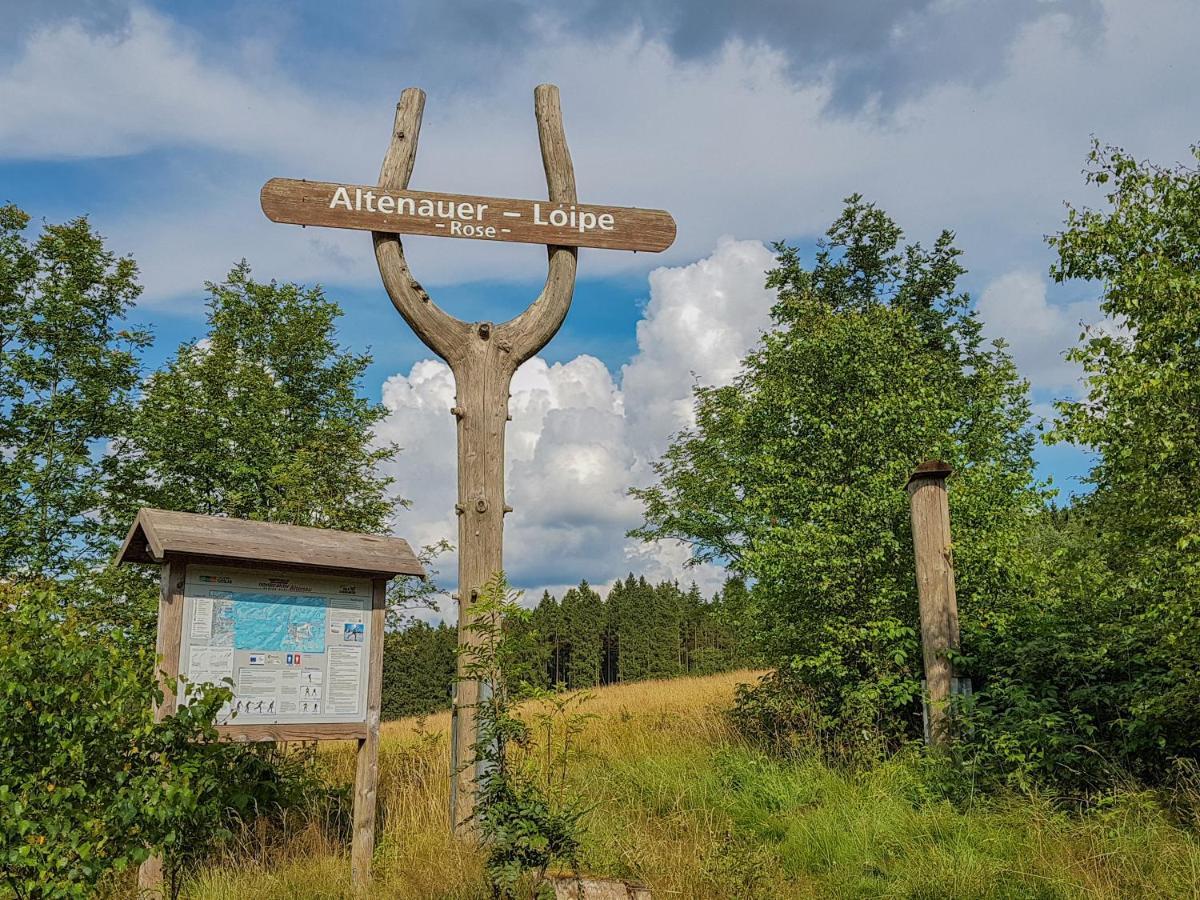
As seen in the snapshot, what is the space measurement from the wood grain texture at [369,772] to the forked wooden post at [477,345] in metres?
0.56

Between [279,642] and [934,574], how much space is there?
5.63 meters

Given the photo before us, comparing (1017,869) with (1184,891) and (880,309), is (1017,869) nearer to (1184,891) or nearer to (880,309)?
(1184,891)

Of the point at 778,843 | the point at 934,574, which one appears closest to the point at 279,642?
the point at 778,843

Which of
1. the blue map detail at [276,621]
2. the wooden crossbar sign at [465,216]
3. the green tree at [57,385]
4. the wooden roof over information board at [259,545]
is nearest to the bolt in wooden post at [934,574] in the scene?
the wooden crossbar sign at [465,216]

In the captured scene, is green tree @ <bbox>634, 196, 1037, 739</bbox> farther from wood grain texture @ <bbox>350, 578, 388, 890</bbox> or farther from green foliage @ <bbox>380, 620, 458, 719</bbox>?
green foliage @ <bbox>380, 620, 458, 719</bbox>

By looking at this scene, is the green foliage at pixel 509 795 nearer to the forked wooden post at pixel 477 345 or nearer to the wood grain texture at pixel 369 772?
the forked wooden post at pixel 477 345

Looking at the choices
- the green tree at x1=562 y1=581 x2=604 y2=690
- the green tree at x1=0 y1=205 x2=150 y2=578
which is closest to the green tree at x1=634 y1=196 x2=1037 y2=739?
the green tree at x1=0 y1=205 x2=150 y2=578

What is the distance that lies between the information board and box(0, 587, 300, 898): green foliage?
111 centimetres

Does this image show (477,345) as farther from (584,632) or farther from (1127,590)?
(584,632)

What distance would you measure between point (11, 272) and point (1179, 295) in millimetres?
22782

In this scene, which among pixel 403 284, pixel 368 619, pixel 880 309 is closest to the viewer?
pixel 368 619

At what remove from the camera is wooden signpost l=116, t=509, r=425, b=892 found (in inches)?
222

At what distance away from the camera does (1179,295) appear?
697 cm

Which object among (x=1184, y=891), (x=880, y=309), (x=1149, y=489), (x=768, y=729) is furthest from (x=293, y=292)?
(x=1184, y=891)
